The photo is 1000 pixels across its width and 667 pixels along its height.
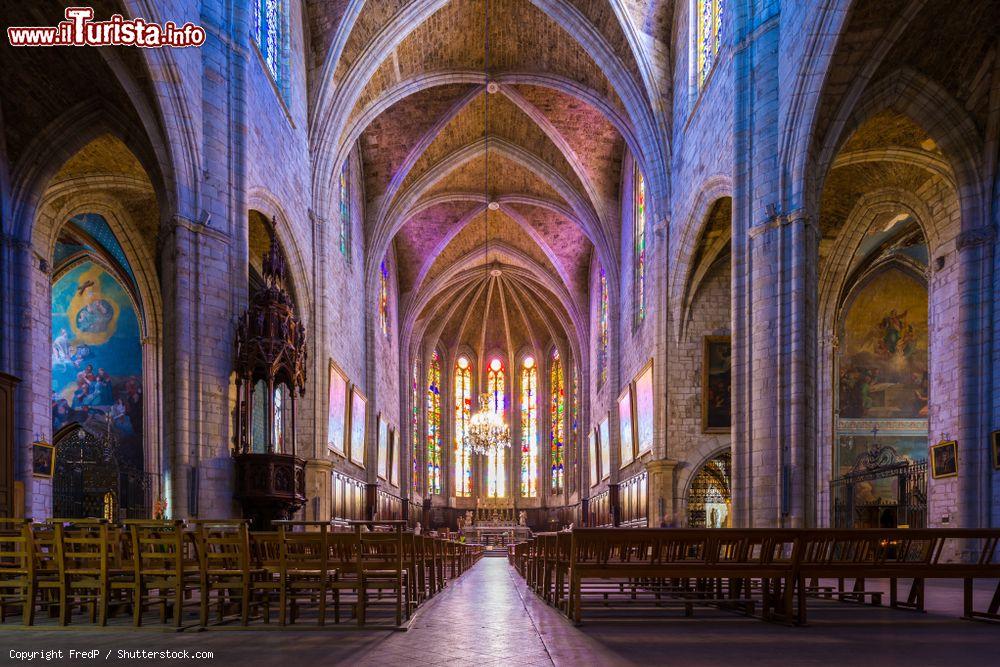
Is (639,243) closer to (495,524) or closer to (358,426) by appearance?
(358,426)

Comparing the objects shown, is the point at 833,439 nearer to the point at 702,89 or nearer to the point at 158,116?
the point at 702,89

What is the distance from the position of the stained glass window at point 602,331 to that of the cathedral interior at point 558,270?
0.32 metres

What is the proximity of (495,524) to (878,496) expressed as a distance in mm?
18129

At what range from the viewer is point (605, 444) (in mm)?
27125

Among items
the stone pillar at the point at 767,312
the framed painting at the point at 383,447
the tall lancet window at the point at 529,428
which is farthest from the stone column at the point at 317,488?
the tall lancet window at the point at 529,428

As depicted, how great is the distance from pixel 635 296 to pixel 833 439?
6635mm

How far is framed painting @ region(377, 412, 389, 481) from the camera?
89.1 feet

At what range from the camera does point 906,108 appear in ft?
41.8

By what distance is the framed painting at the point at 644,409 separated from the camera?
1966 cm

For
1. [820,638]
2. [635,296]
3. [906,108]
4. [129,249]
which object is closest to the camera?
[820,638]

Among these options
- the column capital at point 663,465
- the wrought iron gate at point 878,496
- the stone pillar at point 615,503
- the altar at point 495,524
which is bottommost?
the altar at point 495,524

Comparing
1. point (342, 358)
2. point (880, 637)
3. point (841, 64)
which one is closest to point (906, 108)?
point (841, 64)

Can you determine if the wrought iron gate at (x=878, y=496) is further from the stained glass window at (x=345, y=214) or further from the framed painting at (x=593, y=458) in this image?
the stained glass window at (x=345, y=214)

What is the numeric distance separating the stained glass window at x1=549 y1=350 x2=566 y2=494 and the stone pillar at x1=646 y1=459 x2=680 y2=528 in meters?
19.6
